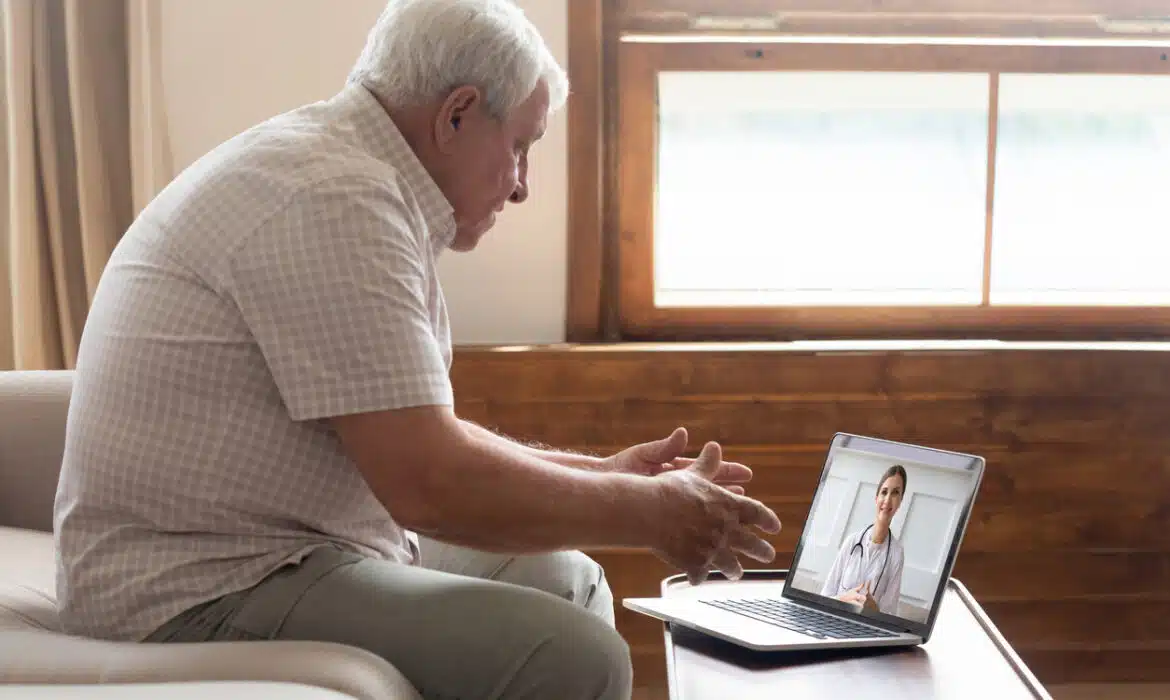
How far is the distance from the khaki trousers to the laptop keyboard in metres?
0.26

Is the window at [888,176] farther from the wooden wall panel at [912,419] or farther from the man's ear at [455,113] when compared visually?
the man's ear at [455,113]

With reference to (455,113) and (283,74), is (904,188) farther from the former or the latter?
(455,113)

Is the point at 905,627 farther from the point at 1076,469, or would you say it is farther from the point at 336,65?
the point at 336,65

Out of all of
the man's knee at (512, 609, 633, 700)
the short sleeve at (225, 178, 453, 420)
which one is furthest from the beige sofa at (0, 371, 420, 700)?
the short sleeve at (225, 178, 453, 420)

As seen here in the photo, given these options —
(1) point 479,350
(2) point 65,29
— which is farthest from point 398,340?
(2) point 65,29

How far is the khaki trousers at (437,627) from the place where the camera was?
1068 millimetres

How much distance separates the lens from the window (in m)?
2.34

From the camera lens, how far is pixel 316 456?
44.4 inches

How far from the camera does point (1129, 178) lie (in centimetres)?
245

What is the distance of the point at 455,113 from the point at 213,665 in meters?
0.61

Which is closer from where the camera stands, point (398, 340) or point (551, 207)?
point (398, 340)

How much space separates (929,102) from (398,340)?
5.54ft

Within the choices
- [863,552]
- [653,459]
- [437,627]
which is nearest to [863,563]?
[863,552]

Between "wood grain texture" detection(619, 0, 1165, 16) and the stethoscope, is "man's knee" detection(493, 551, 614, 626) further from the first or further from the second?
"wood grain texture" detection(619, 0, 1165, 16)
